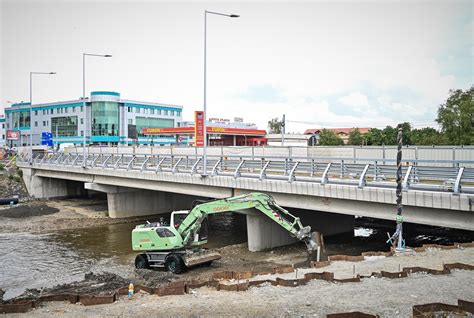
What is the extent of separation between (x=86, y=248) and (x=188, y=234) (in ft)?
35.1

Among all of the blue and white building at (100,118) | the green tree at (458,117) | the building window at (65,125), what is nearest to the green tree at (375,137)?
the green tree at (458,117)

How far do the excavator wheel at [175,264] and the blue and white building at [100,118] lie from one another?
75191 millimetres

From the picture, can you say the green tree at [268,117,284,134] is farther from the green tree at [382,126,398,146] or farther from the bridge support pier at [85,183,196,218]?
the bridge support pier at [85,183,196,218]

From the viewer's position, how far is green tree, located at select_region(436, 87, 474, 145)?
46375 millimetres

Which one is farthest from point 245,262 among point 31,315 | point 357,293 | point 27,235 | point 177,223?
point 27,235

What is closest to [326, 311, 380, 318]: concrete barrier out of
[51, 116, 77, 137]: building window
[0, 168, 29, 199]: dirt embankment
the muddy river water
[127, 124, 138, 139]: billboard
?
the muddy river water

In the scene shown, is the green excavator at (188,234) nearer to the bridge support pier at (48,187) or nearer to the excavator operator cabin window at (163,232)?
the excavator operator cabin window at (163,232)

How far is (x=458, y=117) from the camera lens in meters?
48.2

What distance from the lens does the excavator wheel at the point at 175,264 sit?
787 inches

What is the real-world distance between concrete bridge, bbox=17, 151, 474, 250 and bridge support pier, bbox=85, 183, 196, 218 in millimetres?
83

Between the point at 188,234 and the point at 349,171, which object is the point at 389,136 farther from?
the point at 188,234

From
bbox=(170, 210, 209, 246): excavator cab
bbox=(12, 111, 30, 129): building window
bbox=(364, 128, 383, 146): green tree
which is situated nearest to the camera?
bbox=(170, 210, 209, 246): excavator cab

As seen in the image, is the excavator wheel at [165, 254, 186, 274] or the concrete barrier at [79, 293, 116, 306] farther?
the excavator wheel at [165, 254, 186, 274]

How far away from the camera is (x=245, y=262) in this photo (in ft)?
74.0
